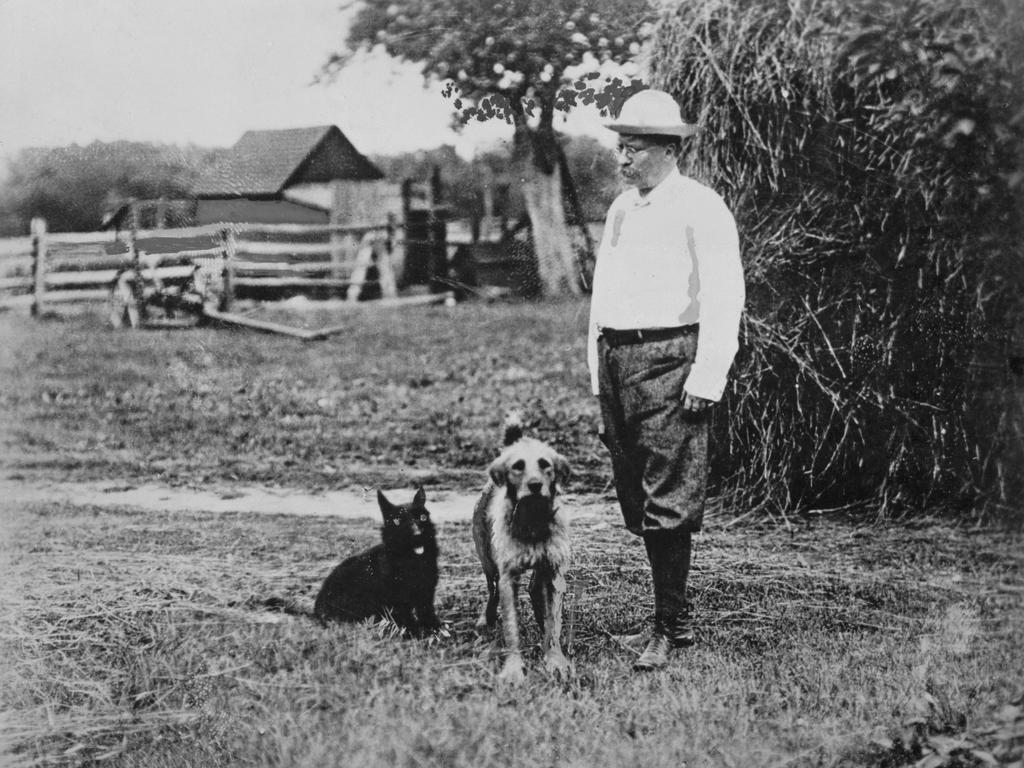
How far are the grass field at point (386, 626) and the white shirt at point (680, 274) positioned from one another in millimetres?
546

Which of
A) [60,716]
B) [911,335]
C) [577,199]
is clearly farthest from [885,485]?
[60,716]

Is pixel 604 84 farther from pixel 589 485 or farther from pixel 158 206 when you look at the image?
pixel 158 206

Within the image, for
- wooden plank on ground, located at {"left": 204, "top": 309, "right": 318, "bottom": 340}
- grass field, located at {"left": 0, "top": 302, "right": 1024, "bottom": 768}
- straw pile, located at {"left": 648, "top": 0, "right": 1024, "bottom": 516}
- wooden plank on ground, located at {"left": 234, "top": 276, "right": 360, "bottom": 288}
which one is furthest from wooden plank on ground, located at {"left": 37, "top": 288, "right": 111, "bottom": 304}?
straw pile, located at {"left": 648, "top": 0, "right": 1024, "bottom": 516}

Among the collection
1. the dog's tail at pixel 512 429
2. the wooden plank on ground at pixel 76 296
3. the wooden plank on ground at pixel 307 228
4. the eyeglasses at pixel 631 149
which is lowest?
the dog's tail at pixel 512 429

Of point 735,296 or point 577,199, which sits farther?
point 577,199

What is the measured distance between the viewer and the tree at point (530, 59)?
14.6 ft

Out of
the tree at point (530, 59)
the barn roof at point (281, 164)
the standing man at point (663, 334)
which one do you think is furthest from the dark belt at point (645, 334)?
the barn roof at point (281, 164)

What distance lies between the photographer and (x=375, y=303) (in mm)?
4688

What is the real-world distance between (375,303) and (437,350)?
37 cm

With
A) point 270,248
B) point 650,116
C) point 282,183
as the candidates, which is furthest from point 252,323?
point 650,116

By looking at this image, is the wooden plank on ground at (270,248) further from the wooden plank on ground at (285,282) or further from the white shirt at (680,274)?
the white shirt at (680,274)

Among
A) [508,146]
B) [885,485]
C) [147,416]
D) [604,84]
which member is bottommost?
[885,485]

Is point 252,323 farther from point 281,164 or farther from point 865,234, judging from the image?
point 865,234

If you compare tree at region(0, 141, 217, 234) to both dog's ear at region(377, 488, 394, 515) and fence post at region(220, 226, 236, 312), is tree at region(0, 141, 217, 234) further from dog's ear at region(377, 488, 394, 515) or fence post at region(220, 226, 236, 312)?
dog's ear at region(377, 488, 394, 515)
